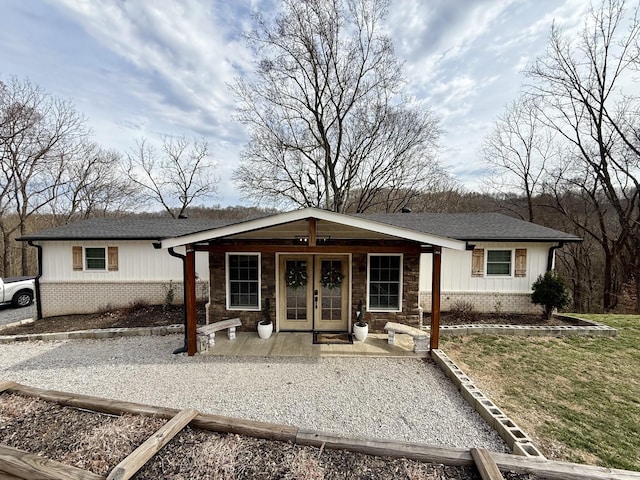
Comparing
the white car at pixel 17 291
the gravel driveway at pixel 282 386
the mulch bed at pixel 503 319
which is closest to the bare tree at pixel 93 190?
the white car at pixel 17 291

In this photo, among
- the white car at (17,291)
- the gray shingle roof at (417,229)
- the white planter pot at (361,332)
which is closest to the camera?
the white planter pot at (361,332)

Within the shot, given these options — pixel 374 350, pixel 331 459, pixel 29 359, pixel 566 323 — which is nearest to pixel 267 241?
pixel 374 350

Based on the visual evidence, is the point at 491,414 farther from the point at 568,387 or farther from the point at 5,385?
the point at 5,385

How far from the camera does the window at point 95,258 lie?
30.6 ft

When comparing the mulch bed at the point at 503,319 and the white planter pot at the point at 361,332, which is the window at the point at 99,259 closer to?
the white planter pot at the point at 361,332

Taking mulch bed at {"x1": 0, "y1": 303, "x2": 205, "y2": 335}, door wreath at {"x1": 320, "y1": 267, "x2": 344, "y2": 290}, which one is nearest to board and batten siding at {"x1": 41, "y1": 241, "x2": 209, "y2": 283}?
mulch bed at {"x1": 0, "y1": 303, "x2": 205, "y2": 335}

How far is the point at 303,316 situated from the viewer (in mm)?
7133

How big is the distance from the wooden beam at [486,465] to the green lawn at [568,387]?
138 centimetres

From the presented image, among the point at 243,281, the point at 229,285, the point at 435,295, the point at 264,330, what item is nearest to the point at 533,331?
the point at 435,295

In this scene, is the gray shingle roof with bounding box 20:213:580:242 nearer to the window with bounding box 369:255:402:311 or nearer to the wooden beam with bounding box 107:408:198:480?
the window with bounding box 369:255:402:311

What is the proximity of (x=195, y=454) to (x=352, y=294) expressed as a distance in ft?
16.0

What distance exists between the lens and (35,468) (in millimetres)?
2289

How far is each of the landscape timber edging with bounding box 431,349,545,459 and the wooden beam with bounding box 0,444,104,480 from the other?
4.11 metres

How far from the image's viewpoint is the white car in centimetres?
1032
